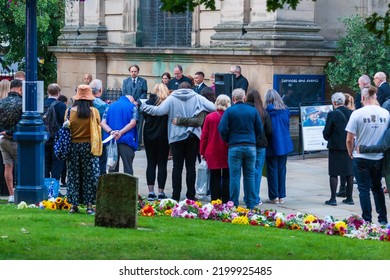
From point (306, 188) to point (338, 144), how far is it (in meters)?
2.34

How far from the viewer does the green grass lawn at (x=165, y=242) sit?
35.8 ft

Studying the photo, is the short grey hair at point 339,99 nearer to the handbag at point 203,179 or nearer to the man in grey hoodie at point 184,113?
the man in grey hoodie at point 184,113

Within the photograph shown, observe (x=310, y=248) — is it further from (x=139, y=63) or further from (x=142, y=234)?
(x=139, y=63)

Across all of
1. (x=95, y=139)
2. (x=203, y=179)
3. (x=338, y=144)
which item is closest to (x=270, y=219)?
(x=95, y=139)

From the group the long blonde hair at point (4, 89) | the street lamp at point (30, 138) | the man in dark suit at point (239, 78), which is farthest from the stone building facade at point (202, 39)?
the street lamp at point (30, 138)

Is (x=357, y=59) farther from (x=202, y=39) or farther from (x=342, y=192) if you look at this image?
(x=342, y=192)

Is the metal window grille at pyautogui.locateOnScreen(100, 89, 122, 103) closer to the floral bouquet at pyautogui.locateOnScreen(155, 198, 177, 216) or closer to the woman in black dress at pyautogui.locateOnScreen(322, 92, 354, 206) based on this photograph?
the woman in black dress at pyautogui.locateOnScreen(322, 92, 354, 206)

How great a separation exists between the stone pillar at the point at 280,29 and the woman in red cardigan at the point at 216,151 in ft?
25.7

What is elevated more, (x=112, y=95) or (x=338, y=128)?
(x=338, y=128)

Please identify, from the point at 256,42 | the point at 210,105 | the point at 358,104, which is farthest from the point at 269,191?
the point at 256,42

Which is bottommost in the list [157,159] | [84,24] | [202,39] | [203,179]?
[203,179]

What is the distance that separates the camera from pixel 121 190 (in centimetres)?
1274

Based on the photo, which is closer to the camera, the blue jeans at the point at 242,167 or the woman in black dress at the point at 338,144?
the blue jeans at the point at 242,167

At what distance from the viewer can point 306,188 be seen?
64.0 feet
